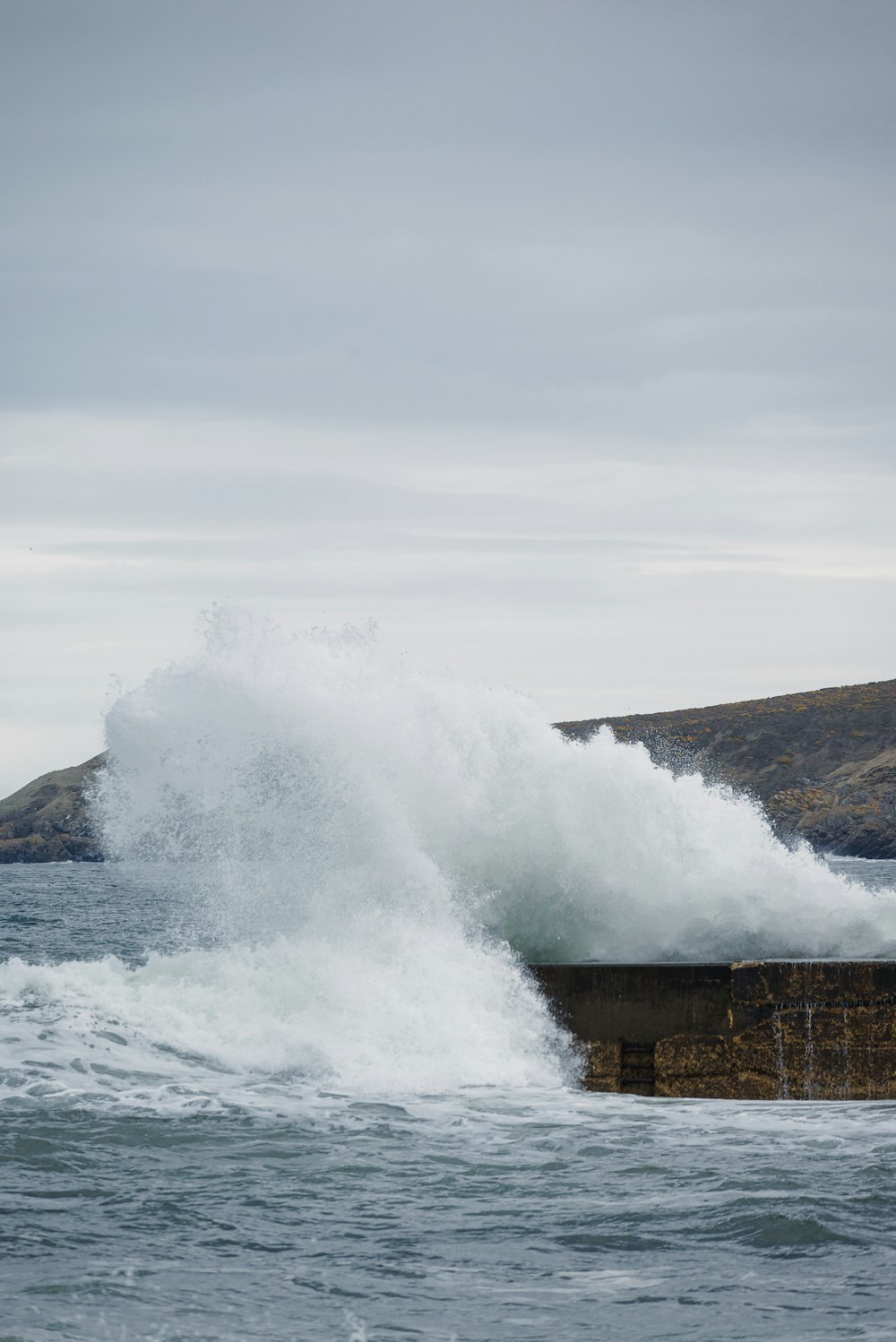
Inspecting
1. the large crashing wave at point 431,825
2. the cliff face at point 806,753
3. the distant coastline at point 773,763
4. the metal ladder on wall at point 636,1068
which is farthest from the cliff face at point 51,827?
the metal ladder on wall at point 636,1068

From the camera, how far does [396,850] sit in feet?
37.1

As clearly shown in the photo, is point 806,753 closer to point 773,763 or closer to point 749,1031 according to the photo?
point 773,763

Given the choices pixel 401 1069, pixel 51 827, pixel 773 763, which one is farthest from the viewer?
pixel 51 827

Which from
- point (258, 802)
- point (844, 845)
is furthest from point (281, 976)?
point (844, 845)

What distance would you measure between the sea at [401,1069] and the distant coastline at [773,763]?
203 feet

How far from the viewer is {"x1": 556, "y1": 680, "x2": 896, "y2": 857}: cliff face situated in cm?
7162

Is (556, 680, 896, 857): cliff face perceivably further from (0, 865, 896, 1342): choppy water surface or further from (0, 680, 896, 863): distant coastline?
(0, 865, 896, 1342): choppy water surface

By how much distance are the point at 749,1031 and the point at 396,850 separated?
136 inches

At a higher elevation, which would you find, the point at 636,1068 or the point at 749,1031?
the point at 749,1031

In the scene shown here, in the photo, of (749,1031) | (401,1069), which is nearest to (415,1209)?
(401,1069)

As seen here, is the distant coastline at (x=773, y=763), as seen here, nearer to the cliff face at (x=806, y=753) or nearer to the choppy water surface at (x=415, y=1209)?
the cliff face at (x=806, y=753)

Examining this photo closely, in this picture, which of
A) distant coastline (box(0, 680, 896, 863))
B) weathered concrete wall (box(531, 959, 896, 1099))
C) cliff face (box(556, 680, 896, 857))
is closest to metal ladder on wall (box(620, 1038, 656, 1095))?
weathered concrete wall (box(531, 959, 896, 1099))

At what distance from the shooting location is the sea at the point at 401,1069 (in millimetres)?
5023

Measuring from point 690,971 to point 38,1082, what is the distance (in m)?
4.35
